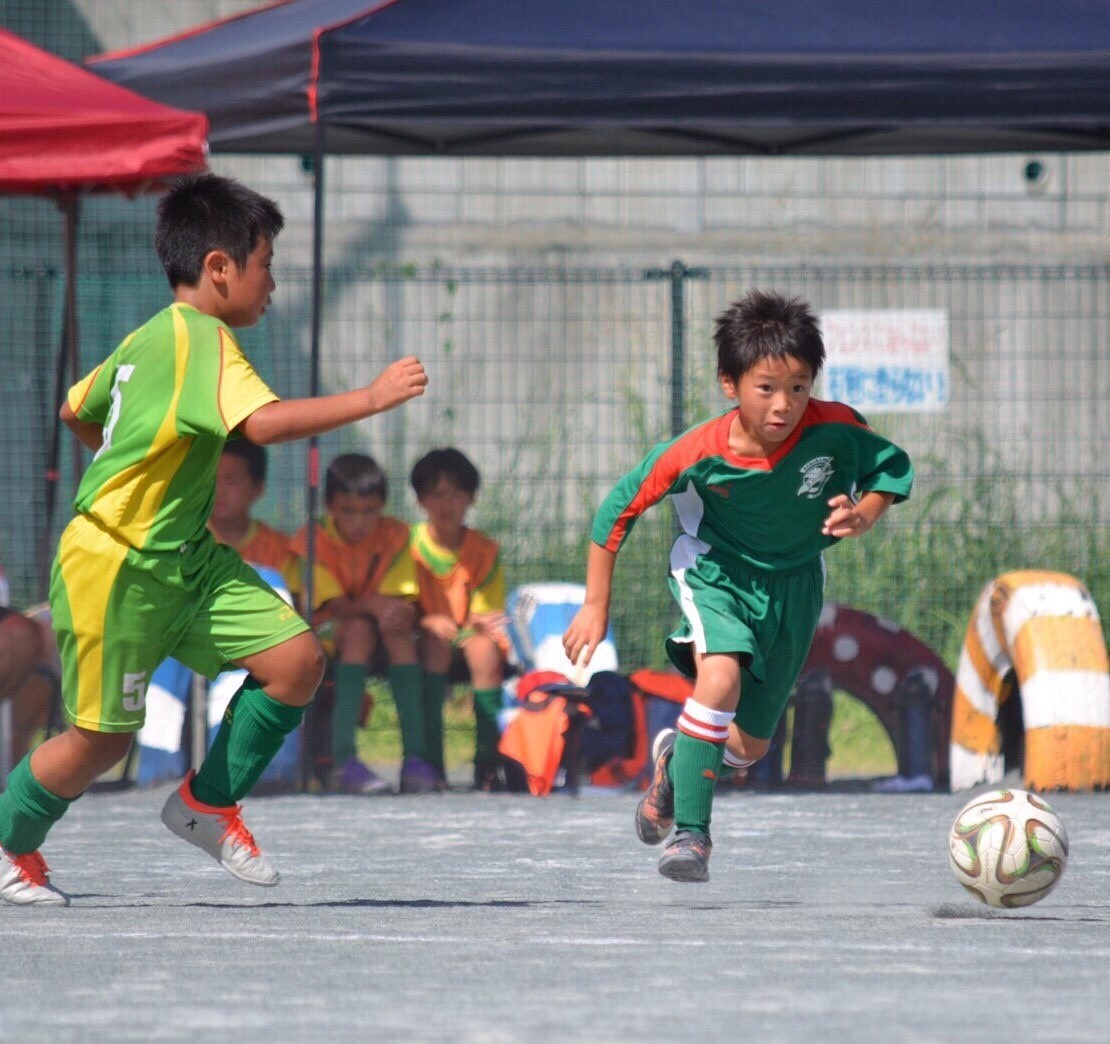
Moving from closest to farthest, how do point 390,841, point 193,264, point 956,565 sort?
point 193,264
point 390,841
point 956,565

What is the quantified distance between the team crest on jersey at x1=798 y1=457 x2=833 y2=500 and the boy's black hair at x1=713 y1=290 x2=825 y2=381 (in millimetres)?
286

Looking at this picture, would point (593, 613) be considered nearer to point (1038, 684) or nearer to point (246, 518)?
point (1038, 684)

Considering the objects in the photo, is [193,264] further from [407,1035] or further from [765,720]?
[407,1035]

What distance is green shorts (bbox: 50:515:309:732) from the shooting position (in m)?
4.93

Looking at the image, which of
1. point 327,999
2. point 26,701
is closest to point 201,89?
point 26,701

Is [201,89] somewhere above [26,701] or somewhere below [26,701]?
above

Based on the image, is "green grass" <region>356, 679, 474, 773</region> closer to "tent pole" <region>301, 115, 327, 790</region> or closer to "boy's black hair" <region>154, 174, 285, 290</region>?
"tent pole" <region>301, 115, 327, 790</region>

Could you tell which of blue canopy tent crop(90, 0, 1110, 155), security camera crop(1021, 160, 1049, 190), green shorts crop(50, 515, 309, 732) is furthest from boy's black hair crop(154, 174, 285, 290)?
security camera crop(1021, 160, 1049, 190)

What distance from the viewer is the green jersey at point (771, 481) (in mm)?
5512

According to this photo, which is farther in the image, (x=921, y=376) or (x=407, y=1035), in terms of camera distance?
(x=921, y=376)

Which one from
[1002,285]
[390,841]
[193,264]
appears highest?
[1002,285]

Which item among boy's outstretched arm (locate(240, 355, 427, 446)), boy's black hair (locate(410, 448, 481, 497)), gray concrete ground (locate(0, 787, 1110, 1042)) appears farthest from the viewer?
boy's black hair (locate(410, 448, 481, 497))

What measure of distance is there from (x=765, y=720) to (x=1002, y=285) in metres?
4.84

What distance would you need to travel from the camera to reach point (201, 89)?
8102mm
